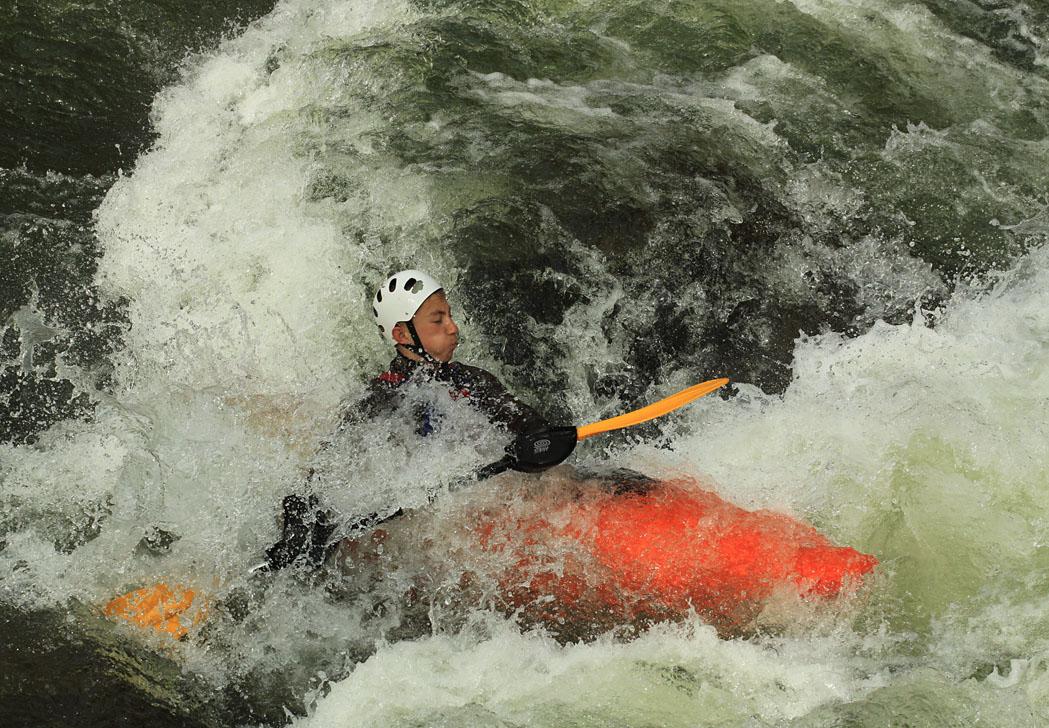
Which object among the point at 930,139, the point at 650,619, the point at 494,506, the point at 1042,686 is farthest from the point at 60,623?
the point at 930,139

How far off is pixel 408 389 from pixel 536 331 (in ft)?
4.36

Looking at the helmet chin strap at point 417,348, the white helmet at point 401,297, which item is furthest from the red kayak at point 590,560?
the white helmet at point 401,297

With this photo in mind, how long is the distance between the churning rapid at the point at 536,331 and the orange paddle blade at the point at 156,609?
5cm

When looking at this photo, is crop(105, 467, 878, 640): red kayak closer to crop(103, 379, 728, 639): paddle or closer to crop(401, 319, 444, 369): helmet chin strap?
crop(103, 379, 728, 639): paddle

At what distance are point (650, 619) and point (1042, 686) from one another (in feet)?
4.25

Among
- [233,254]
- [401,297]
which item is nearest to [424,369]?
[401,297]

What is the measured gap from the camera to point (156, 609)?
3.25 meters

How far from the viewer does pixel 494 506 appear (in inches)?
138

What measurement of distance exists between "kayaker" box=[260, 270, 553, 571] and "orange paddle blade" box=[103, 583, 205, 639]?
303mm

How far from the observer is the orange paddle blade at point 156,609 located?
3242 millimetres

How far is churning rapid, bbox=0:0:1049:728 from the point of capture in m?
3.18

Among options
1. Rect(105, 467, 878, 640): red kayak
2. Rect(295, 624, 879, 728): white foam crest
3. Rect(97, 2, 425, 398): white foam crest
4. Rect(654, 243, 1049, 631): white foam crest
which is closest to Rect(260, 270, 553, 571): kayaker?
Rect(105, 467, 878, 640): red kayak

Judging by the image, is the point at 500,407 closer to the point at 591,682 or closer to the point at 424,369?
the point at 424,369

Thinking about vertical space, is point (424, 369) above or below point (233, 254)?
above
